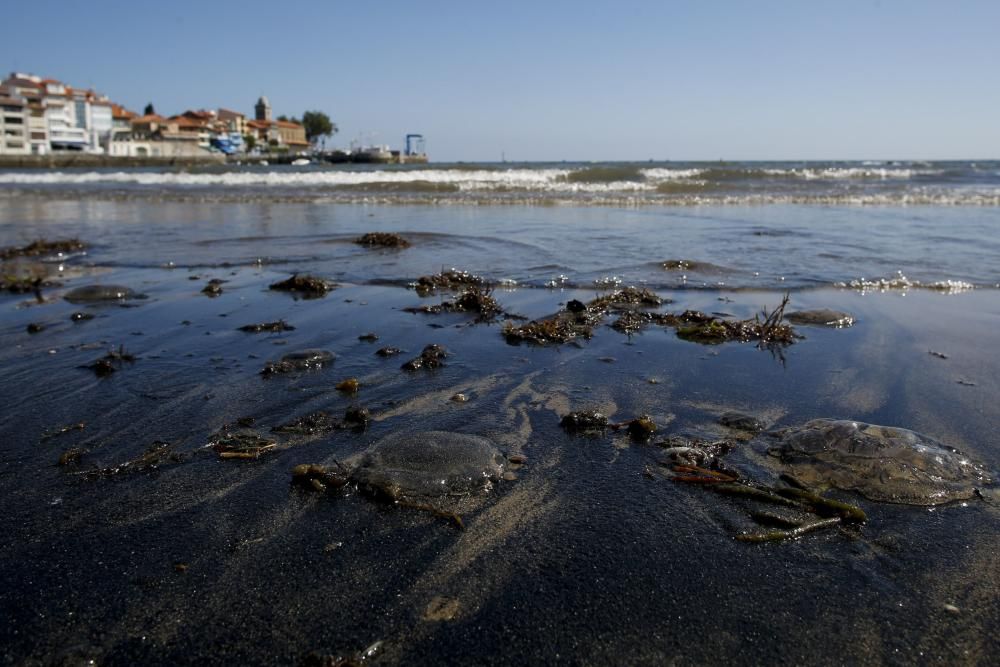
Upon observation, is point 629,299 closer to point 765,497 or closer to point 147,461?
point 765,497

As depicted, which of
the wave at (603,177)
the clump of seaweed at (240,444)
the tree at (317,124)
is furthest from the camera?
the tree at (317,124)

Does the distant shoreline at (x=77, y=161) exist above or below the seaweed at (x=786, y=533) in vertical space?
above

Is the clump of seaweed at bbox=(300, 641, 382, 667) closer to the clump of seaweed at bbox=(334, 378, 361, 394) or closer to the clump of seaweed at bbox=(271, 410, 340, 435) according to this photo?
the clump of seaweed at bbox=(271, 410, 340, 435)

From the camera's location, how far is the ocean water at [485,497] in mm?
1993

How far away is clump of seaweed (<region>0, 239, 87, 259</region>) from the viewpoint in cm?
930

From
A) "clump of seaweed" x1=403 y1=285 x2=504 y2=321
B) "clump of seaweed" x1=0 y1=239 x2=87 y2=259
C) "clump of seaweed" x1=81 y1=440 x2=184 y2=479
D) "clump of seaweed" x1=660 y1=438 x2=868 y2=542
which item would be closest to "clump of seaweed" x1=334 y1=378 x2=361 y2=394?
"clump of seaweed" x1=81 y1=440 x2=184 y2=479

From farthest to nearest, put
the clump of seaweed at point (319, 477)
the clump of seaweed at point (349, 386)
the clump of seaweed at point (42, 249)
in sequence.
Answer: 1. the clump of seaweed at point (42, 249)
2. the clump of seaweed at point (349, 386)
3. the clump of seaweed at point (319, 477)

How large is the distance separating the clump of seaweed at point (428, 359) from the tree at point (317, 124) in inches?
5435

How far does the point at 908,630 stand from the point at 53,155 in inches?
3263

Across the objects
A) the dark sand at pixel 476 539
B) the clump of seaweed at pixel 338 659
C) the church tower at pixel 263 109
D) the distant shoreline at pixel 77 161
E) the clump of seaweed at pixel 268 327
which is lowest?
the clump of seaweed at pixel 338 659

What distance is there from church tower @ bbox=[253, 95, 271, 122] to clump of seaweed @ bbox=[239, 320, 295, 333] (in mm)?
157909

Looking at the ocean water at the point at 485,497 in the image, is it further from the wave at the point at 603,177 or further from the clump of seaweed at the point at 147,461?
the wave at the point at 603,177

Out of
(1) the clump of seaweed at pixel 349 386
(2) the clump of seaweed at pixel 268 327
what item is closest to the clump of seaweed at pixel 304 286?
(2) the clump of seaweed at pixel 268 327

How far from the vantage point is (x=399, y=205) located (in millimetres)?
18859
